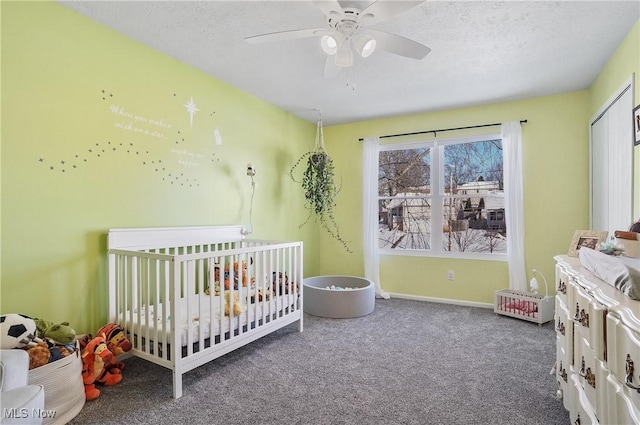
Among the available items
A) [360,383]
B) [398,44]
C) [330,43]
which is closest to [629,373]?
[360,383]

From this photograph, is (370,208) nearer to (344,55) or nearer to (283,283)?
(283,283)

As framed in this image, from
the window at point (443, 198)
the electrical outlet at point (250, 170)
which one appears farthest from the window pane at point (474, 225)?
the electrical outlet at point (250, 170)

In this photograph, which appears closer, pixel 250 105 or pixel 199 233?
pixel 199 233

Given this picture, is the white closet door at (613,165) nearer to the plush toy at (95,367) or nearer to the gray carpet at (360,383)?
the gray carpet at (360,383)

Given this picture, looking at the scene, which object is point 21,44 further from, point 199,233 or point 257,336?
point 257,336

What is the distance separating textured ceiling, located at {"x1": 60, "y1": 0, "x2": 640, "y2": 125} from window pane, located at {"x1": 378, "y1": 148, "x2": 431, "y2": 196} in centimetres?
75

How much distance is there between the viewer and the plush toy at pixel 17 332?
61.7 inches

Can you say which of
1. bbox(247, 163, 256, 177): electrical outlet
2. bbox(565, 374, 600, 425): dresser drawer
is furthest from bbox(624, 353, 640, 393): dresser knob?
bbox(247, 163, 256, 177): electrical outlet

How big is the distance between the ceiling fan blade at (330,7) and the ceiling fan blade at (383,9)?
115 millimetres

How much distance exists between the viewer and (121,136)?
2330 millimetres

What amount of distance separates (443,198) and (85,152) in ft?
11.6

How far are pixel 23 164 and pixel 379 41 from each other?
6.86 ft

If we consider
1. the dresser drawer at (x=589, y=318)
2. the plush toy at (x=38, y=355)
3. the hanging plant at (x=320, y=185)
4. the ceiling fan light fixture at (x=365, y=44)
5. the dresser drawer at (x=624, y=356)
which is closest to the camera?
the dresser drawer at (x=624, y=356)

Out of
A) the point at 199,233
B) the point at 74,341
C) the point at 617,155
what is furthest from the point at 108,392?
the point at 617,155
